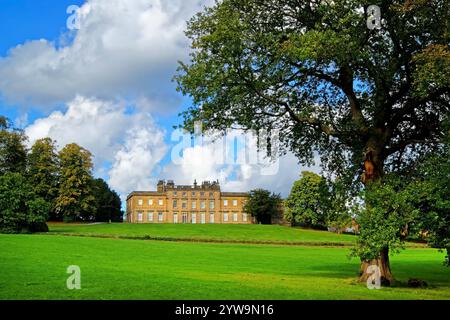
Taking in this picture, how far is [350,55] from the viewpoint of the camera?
20.1 m

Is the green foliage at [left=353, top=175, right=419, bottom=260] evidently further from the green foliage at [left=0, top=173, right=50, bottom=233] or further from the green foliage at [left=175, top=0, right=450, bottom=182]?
the green foliage at [left=0, top=173, right=50, bottom=233]

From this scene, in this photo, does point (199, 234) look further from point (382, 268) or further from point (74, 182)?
point (382, 268)

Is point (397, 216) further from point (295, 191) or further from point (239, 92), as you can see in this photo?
point (295, 191)

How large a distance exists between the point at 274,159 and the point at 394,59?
6.99 metres

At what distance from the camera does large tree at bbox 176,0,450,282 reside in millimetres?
19500

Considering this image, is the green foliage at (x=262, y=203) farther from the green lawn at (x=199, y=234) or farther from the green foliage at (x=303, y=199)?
the green lawn at (x=199, y=234)

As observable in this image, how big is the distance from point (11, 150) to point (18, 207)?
3611cm

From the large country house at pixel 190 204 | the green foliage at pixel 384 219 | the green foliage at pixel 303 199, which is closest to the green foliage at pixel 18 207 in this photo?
the green foliage at pixel 384 219

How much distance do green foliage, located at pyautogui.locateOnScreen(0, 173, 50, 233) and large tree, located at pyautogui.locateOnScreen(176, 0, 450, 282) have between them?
4415 cm

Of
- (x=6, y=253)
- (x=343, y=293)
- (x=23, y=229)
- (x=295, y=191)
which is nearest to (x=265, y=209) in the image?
(x=295, y=191)

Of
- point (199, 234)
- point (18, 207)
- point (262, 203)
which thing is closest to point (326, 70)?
point (18, 207)

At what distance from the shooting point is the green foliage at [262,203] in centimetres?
13300

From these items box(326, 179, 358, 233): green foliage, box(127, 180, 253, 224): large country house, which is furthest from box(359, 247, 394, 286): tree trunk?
box(127, 180, 253, 224): large country house

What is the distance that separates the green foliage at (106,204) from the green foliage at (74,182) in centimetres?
1650
